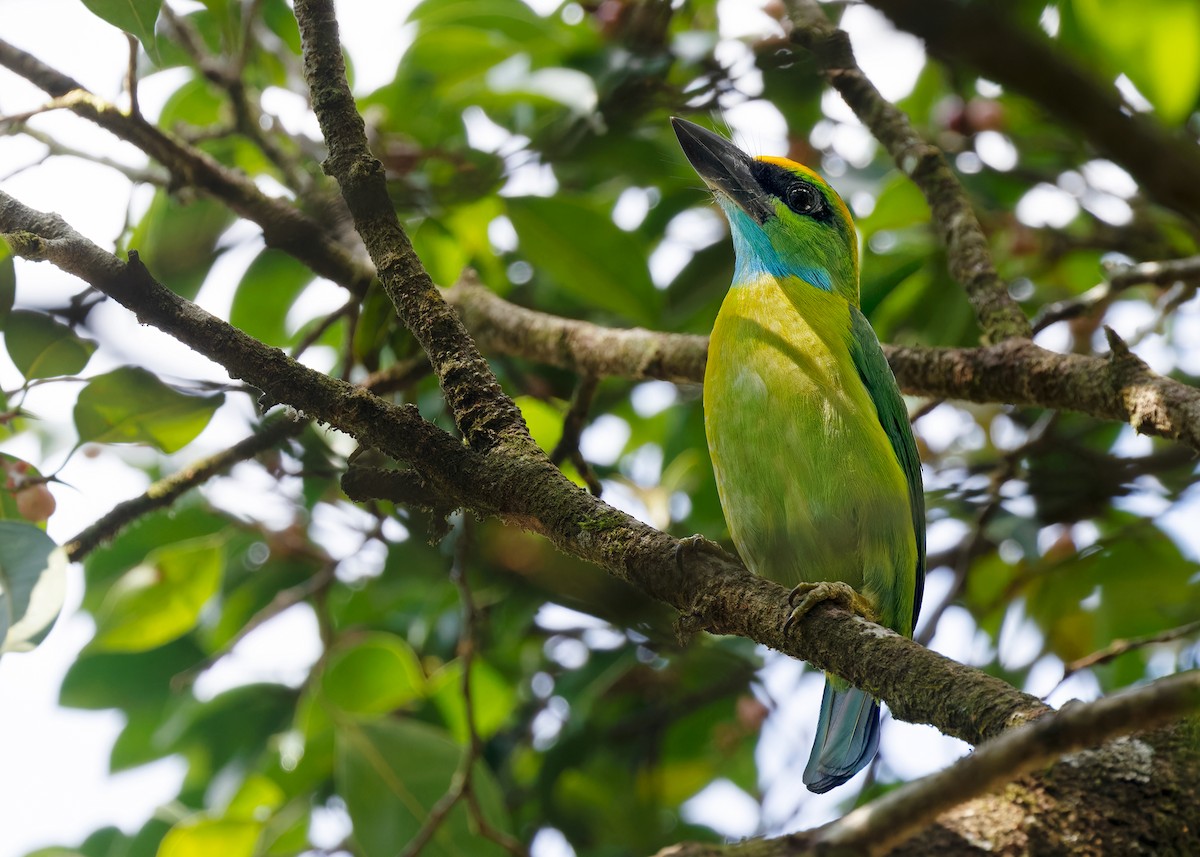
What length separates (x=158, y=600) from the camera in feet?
10.7

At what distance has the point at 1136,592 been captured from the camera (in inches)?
134

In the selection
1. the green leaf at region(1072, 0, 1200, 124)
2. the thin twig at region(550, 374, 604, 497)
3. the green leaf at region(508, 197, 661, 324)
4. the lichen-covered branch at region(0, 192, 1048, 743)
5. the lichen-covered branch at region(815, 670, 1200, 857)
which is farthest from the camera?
the green leaf at region(508, 197, 661, 324)

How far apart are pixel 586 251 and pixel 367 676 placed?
1524 millimetres

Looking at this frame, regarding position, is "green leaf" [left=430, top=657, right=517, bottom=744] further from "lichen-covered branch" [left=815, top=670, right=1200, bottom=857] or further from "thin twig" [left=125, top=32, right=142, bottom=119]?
"lichen-covered branch" [left=815, top=670, right=1200, bottom=857]

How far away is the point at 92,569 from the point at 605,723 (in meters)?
1.93

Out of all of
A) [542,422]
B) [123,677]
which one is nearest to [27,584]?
[542,422]

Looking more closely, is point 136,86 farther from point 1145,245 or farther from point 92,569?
point 1145,245

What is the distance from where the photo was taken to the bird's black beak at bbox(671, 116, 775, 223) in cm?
342

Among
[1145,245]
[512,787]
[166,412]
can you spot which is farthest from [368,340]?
[1145,245]

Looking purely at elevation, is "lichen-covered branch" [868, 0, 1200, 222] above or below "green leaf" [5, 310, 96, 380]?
above

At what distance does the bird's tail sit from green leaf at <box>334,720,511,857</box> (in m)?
0.90

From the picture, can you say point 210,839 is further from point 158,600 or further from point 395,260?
point 395,260

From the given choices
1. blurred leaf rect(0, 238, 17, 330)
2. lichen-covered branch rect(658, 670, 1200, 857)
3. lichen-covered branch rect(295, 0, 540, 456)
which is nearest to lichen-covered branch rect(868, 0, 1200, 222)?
lichen-covered branch rect(658, 670, 1200, 857)

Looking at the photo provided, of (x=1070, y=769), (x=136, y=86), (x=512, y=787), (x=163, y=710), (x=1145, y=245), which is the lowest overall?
(x=512, y=787)
